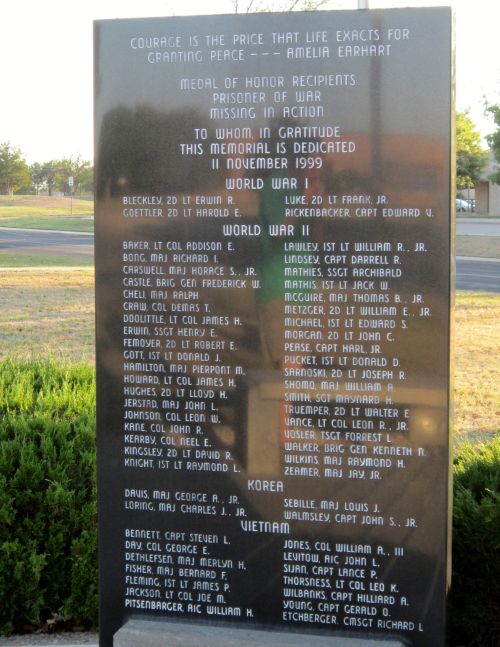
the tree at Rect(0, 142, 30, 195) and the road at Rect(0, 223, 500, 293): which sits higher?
the tree at Rect(0, 142, 30, 195)

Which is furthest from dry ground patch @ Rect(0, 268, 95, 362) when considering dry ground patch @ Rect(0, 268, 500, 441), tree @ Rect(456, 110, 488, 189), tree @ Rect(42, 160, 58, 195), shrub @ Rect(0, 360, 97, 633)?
tree @ Rect(42, 160, 58, 195)

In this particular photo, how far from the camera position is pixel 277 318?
3.55 m

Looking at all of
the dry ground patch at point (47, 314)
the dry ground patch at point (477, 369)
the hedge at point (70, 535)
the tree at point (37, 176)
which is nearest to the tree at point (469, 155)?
the tree at point (37, 176)

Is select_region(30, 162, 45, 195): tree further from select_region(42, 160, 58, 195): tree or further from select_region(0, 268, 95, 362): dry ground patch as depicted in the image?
select_region(0, 268, 95, 362): dry ground patch

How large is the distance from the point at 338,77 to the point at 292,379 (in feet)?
3.64

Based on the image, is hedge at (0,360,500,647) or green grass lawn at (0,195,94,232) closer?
hedge at (0,360,500,647)

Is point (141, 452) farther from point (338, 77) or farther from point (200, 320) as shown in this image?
point (338, 77)

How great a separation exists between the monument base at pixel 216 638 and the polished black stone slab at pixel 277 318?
48 mm

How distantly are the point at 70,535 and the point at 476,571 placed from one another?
5.89 ft

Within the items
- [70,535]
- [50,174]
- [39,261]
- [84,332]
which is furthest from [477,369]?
[50,174]

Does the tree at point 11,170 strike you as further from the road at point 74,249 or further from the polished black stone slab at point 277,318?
the polished black stone slab at point 277,318

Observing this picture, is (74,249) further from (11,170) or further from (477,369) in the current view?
(11,170)

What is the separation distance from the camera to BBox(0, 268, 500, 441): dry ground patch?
8.74 m

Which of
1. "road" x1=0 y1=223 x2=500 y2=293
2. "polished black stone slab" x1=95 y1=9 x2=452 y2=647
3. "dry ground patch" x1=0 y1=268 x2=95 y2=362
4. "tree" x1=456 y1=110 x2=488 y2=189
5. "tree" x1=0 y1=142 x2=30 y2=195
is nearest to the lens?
"polished black stone slab" x1=95 y1=9 x2=452 y2=647
